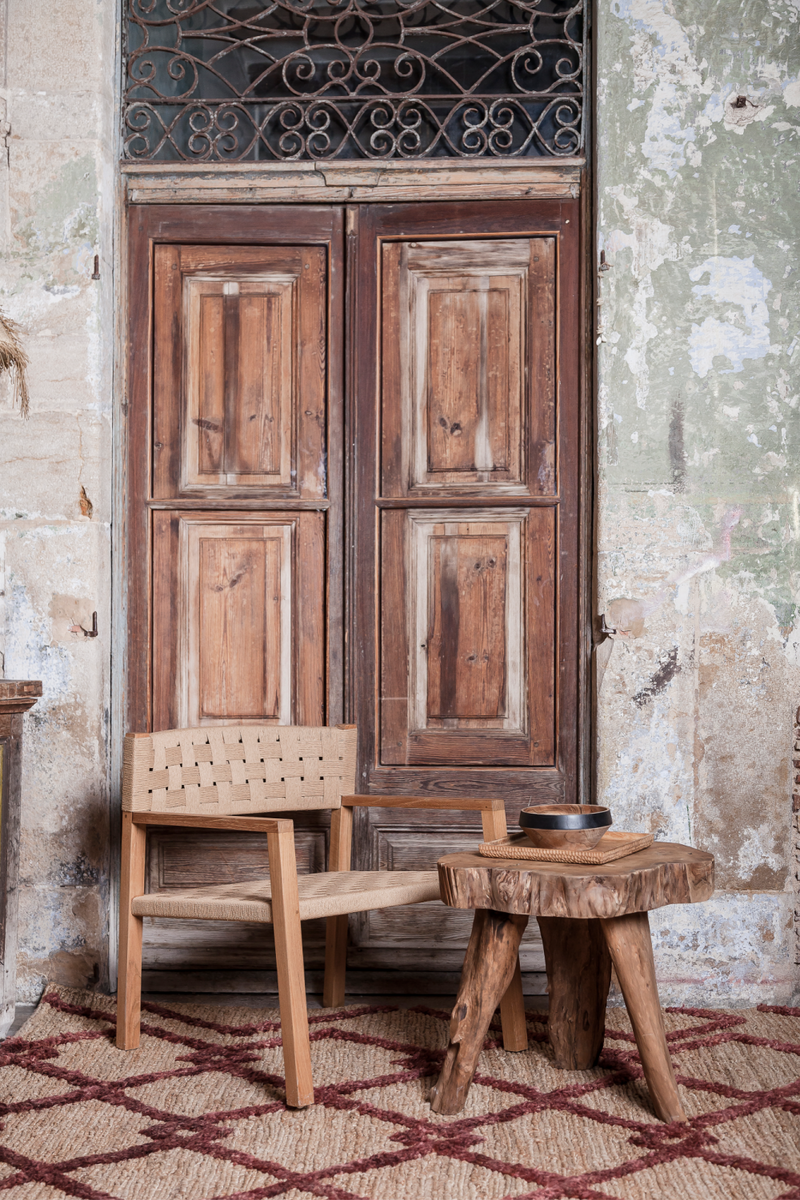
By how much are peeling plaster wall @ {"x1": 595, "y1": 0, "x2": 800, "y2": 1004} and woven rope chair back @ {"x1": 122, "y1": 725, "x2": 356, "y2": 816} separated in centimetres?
89

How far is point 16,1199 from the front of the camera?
2090 mm

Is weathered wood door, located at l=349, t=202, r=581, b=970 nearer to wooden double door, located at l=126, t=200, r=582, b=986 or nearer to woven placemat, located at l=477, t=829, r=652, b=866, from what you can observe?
wooden double door, located at l=126, t=200, r=582, b=986

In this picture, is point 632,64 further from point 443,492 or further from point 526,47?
point 443,492

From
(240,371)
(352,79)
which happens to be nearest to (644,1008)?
(240,371)

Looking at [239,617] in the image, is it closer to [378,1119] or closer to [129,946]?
[129,946]

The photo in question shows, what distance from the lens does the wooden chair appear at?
2574 millimetres

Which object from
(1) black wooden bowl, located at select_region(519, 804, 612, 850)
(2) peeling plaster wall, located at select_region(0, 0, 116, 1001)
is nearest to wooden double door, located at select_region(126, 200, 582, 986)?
(2) peeling plaster wall, located at select_region(0, 0, 116, 1001)

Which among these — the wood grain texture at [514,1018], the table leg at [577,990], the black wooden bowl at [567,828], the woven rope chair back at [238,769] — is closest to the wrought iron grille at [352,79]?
the woven rope chair back at [238,769]

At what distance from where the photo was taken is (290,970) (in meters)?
2.55

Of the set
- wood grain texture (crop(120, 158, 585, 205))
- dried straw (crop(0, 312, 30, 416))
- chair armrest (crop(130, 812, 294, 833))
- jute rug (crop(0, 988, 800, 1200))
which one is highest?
wood grain texture (crop(120, 158, 585, 205))

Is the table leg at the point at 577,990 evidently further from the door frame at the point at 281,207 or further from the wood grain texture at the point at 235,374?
the wood grain texture at the point at 235,374

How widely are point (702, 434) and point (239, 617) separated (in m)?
1.67

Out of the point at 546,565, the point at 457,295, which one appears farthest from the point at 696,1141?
the point at 457,295

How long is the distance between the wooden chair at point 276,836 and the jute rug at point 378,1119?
0.16 meters
